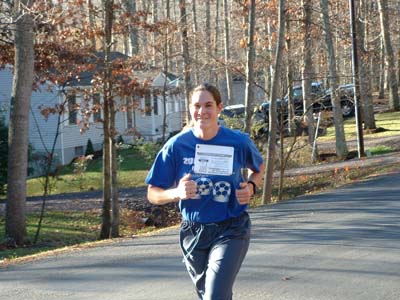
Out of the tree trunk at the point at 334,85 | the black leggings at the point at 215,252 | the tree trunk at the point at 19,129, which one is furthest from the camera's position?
the tree trunk at the point at 334,85

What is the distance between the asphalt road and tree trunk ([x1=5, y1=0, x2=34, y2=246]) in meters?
4.58

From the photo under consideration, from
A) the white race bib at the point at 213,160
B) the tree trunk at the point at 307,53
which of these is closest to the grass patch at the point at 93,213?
the tree trunk at the point at 307,53

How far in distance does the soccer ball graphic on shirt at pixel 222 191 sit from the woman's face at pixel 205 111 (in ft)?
1.20

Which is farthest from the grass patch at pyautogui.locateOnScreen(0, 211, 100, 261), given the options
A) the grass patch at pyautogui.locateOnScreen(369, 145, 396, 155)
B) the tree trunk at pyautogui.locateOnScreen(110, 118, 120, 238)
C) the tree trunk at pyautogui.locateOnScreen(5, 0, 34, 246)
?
the grass patch at pyautogui.locateOnScreen(369, 145, 396, 155)

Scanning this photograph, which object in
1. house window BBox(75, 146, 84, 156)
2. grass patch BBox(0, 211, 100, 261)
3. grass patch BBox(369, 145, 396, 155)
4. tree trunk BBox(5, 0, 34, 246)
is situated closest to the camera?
tree trunk BBox(5, 0, 34, 246)

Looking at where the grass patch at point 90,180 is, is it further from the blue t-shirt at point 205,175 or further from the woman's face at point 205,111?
the woman's face at point 205,111

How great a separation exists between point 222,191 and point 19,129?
448 inches

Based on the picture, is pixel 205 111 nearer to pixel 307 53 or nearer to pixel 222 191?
pixel 222 191

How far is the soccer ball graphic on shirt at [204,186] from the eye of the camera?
4754 millimetres

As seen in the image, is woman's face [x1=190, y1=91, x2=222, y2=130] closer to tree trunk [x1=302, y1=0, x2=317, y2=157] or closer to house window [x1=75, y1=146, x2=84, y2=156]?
tree trunk [x1=302, y1=0, x2=317, y2=157]

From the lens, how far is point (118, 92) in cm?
1593

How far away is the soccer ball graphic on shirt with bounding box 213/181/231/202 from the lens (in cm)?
477

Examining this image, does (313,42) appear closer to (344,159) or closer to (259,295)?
(344,159)

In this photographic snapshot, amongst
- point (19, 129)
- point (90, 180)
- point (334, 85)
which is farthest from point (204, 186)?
point (90, 180)
